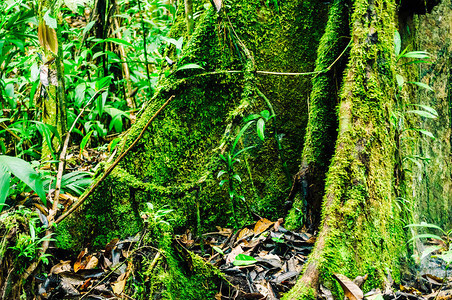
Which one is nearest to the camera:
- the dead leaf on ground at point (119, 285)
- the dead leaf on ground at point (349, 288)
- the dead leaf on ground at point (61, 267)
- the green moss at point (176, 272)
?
the dead leaf on ground at point (349, 288)

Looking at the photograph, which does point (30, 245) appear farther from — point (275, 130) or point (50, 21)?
point (275, 130)

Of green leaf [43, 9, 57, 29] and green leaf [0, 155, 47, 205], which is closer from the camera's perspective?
green leaf [0, 155, 47, 205]

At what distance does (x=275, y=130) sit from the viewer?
8.79 feet

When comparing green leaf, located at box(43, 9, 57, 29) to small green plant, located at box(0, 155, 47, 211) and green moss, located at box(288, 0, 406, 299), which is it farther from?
green moss, located at box(288, 0, 406, 299)

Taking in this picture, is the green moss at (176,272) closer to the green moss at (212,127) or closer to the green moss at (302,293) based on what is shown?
the green moss at (302,293)

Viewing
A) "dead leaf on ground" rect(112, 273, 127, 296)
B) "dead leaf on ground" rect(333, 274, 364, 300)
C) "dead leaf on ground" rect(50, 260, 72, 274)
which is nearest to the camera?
"dead leaf on ground" rect(333, 274, 364, 300)

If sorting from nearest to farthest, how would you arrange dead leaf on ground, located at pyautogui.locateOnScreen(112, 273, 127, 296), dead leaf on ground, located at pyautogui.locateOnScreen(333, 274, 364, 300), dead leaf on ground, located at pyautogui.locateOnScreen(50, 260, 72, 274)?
dead leaf on ground, located at pyautogui.locateOnScreen(333, 274, 364, 300) < dead leaf on ground, located at pyautogui.locateOnScreen(112, 273, 127, 296) < dead leaf on ground, located at pyautogui.locateOnScreen(50, 260, 72, 274)

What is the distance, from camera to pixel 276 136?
2.69 metres

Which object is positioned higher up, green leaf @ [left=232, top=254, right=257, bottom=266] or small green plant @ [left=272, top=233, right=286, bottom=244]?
green leaf @ [left=232, top=254, right=257, bottom=266]

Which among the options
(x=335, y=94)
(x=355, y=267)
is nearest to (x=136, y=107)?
(x=335, y=94)

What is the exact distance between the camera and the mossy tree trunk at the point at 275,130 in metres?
2.14

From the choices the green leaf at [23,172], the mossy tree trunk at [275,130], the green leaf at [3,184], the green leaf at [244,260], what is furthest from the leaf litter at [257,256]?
the green leaf at [3,184]

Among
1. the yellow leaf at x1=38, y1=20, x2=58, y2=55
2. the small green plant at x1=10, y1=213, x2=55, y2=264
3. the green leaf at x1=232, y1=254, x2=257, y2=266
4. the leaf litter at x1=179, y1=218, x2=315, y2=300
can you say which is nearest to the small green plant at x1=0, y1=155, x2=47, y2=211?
the small green plant at x1=10, y1=213, x2=55, y2=264

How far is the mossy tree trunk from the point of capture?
2.14m
